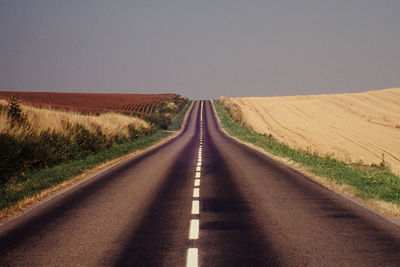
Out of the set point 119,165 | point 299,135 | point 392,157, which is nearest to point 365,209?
point 119,165

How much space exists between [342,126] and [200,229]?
38.0 metres

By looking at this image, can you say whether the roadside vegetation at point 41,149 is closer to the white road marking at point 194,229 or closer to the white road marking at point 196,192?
the white road marking at point 196,192

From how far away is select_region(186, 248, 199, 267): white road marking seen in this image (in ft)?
15.4

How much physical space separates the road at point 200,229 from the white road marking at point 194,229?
20 mm

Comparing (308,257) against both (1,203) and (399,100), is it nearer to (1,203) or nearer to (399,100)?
(1,203)

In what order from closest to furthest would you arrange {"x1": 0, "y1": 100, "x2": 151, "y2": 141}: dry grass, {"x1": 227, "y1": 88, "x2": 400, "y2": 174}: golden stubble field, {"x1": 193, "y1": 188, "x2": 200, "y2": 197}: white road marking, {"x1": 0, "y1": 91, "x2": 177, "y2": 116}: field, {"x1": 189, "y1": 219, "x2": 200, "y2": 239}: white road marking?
1. {"x1": 189, "y1": 219, "x2": 200, "y2": 239}: white road marking
2. {"x1": 193, "y1": 188, "x2": 200, "y2": 197}: white road marking
3. {"x1": 0, "y1": 100, "x2": 151, "y2": 141}: dry grass
4. {"x1": 227, "y1": 88, "x2": 400, "y2": 174}: golden stubble field
5. {"x1": 0, "y1": 91, "x2": 177, "y2": 116}: field

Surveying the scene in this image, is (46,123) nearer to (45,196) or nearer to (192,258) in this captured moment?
(45,196)

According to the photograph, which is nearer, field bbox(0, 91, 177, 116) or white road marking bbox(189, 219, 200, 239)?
white road marking bbox(189, 219, 200, 239)

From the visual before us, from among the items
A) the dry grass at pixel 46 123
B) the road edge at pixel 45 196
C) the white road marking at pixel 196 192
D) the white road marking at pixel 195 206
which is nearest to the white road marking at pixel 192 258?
the white road marking at pixel 195 206

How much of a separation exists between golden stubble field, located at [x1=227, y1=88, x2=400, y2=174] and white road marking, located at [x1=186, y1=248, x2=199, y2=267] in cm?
1241

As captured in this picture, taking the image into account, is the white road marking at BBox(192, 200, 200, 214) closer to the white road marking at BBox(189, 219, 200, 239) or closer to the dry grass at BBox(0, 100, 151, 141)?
the white road marking at BBox(189, 219, 200, 239)

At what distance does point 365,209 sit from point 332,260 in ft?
11.2

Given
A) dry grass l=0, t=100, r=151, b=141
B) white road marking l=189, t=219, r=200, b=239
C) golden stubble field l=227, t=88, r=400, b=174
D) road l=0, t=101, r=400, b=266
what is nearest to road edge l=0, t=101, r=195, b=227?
road l=0, t=101, r=400, b=266

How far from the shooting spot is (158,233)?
19.8ft
